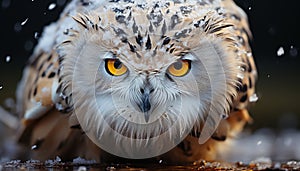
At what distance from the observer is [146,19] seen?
3094mm

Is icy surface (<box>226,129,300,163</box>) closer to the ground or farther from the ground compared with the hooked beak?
closer to the ground

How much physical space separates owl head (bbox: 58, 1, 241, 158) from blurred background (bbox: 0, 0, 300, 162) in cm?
176

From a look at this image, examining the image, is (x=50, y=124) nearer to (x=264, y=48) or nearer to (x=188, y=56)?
(x=188, y=56)

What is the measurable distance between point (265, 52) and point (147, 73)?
10.9 feet

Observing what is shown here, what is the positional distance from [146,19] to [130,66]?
0.27 m

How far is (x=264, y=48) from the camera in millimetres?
6094

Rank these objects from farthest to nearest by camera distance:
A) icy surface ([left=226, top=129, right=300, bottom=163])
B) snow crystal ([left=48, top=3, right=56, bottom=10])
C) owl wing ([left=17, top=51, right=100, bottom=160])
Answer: snow crystal ([left=48, top=3, right=56, bottom=10]) < icy surface ([left=226, top=129, right=300, bottom=163]) < owl wing ([left=17, top=51, right=100, bottom=160])

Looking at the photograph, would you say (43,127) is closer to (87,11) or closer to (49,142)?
(49,142)

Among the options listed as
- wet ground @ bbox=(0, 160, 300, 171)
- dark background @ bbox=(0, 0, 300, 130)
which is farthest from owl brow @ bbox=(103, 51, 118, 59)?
dark background @ bbox=(0, 0, 300, 130)

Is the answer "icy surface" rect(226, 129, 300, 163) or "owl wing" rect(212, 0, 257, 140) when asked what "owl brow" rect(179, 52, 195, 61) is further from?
"icy surface" rect(226, 129, 300, 163)

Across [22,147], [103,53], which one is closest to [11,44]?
[22,147]

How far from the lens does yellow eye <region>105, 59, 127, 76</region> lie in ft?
9.85

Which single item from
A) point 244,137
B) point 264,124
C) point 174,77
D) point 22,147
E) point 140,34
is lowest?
point 264,124

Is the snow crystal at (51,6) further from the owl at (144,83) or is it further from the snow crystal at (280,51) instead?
the snow crystal at (280,51)
